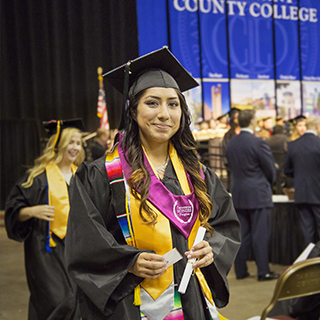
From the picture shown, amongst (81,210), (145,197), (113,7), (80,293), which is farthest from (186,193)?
(113,7)

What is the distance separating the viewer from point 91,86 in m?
11.6

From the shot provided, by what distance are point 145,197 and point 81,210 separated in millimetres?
250

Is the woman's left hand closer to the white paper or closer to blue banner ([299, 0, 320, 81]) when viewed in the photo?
the white paper

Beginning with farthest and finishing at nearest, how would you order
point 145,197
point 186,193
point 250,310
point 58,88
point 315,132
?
point 58,88 → point 315,132 → point 250,310 → point 186,193 → point 145,197

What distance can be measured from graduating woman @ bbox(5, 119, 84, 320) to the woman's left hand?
5.60 feet

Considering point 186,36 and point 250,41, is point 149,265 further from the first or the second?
point 250,41

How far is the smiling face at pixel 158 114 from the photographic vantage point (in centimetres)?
167

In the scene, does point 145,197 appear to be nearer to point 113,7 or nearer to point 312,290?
point 312,290

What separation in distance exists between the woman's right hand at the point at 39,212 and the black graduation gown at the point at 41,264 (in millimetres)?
92

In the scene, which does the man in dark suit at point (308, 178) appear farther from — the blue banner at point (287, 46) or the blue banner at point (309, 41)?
the blue banner at point (309, 41)

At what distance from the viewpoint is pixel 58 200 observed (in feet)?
10.6

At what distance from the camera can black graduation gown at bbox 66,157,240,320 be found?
1.55 metres

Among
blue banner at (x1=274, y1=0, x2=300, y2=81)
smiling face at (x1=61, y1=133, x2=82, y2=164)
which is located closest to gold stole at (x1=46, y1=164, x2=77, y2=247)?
smiling face at (x1=61, y1=133, x2=82, y2=164)

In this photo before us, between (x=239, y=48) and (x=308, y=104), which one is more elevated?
(x=239, y=48)
